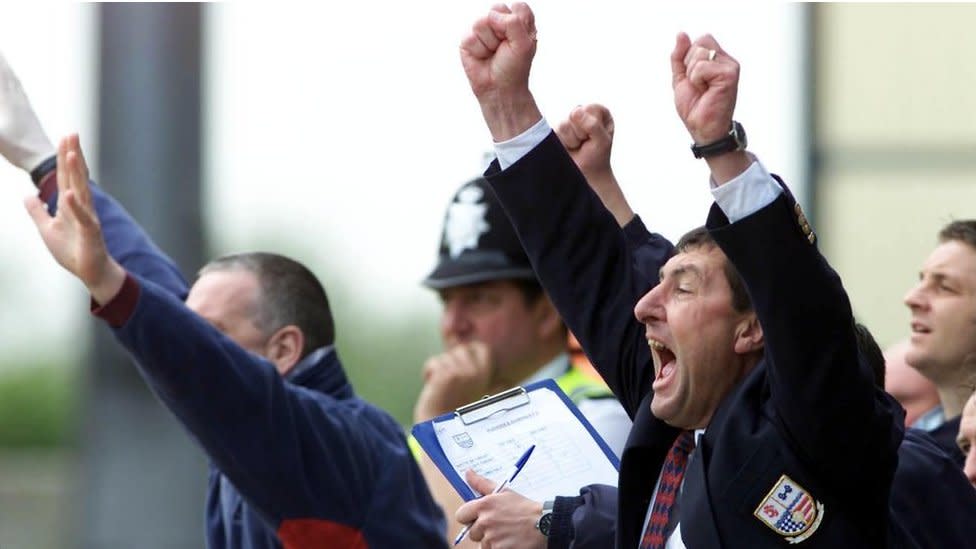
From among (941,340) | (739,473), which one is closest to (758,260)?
(739,473)

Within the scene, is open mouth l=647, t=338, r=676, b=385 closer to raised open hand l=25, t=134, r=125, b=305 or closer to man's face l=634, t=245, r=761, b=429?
man's face l=634, t=245, r=761, b=429

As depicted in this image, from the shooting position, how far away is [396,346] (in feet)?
50.5

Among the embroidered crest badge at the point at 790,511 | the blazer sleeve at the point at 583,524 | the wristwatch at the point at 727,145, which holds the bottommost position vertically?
the blazer sleeve at the point at 583,524

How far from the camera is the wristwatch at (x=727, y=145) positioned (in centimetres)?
329

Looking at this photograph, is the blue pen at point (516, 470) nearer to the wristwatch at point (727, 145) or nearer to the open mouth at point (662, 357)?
the open mouth at point (662, 357)

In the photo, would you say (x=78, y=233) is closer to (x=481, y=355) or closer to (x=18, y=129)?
(x=18, y=129)

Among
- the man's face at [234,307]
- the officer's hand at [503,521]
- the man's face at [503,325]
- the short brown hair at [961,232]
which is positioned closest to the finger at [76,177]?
the man's face at [234,307]

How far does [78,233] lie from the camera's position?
14.0ft

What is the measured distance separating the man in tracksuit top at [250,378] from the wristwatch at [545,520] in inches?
39.9

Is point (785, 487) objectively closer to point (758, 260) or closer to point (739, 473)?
point (739, 473)

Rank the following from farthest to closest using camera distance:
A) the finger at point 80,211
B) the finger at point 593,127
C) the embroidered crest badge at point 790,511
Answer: the finger at point 80,211, the finger at point 593,127, the embroidered crest badge at point 790,511

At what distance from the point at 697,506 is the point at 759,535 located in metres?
0.11

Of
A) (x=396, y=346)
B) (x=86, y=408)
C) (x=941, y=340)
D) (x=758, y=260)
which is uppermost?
(x=758, y=260)

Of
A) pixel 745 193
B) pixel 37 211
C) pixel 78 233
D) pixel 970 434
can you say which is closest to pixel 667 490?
pixel 745 193
